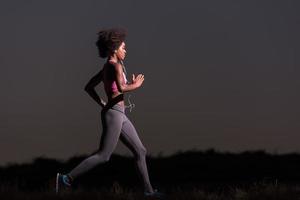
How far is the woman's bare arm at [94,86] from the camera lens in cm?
918

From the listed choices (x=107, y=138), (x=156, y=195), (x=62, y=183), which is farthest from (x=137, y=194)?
(x=62, y=183)

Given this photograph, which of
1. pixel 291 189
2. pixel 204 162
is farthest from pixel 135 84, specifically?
pixel 204 162

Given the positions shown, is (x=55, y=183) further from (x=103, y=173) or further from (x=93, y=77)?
(x=103, y=173)

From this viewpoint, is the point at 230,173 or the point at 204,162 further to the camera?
the point at 204,162

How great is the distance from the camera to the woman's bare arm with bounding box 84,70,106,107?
918 cm

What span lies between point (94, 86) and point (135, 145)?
1.01 m

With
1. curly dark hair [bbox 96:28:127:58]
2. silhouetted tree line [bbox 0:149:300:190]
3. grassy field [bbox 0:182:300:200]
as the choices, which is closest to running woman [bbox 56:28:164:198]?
curly dark hair [bbox 96:28:127:58]

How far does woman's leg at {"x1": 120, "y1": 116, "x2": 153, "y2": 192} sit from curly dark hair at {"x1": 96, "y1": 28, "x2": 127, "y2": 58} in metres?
0.93

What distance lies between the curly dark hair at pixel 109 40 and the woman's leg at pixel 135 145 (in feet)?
3.05

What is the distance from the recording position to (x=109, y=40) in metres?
8.80

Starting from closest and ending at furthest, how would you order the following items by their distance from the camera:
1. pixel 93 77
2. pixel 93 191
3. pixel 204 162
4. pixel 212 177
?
pixel 93 191
pixel 93 77
pixel 212 177
pixel 204 162

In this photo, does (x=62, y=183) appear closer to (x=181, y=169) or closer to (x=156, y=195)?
(x=156, y=195)

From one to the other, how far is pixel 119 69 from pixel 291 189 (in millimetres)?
2755

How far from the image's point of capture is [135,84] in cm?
870
